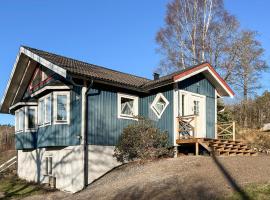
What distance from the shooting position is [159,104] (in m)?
20.1

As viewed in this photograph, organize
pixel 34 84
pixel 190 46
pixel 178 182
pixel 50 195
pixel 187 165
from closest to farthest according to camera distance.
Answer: pixel 178 182, pixel 187 165, pixel 50 195, pixel 34 84, pixel 190 46

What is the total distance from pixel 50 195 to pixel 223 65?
2279cm

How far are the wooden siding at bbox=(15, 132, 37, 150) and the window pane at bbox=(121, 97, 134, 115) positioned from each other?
5042 millimetres

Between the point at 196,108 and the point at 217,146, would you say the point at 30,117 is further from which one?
the point at 217,146

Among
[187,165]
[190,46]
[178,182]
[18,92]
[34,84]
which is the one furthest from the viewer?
[190,46]

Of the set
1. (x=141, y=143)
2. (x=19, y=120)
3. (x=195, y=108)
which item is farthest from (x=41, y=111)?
(x=195, y=108)

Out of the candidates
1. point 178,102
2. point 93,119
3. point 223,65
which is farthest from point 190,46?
point 93,119

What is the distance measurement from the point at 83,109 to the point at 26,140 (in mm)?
6031

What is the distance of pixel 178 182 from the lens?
13.0m

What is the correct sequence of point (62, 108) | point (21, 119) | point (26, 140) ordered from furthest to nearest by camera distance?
1. point (21, 119)
2. point (26, 140)
3. point (62, 108)

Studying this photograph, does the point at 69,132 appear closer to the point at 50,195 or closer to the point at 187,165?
the point at 50,195

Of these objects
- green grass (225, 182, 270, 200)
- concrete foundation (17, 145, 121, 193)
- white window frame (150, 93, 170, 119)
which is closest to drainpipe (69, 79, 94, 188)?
concrete foundation (17, 145, 121, 193)

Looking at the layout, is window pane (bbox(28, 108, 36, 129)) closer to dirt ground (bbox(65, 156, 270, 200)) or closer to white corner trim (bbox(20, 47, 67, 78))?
white corner trim (bbox(20, 47, 67, 78))

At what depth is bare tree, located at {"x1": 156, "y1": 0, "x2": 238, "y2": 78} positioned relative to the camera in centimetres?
3375
